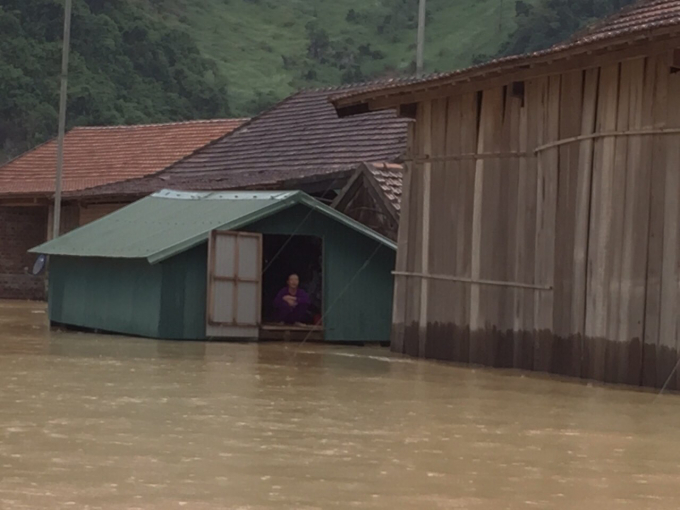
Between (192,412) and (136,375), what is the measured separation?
133 inches

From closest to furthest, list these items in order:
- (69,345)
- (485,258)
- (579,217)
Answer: (579,217) → (485,258) → (69,345)

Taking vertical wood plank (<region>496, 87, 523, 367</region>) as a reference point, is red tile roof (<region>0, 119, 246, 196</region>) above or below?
above

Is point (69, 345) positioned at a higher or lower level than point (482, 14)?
lower

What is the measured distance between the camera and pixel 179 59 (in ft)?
237

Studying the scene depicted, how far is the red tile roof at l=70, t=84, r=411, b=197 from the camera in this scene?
2833cm

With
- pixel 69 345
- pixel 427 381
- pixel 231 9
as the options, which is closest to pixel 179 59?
pixel 231 9

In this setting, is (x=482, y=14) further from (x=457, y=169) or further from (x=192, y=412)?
(x=192, y=412)

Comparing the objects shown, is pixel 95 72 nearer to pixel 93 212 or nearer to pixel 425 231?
pixel 93 212

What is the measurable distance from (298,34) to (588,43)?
289 feet

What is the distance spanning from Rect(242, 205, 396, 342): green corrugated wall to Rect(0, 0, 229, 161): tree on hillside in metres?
40.3

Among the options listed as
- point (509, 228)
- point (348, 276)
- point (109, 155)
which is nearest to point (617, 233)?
point (509, 228)

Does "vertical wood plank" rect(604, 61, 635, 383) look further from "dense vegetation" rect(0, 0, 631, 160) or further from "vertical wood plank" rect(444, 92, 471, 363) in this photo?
"dense vegetation" rect(0, 0, 631, 160)

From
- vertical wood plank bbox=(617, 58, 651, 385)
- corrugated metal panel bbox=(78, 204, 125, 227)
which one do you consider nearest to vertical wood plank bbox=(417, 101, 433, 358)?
vertical wood plank bbox=(617, 58, 651, 385)

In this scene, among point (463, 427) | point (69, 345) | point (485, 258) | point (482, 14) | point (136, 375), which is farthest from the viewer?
point (482, 14)
